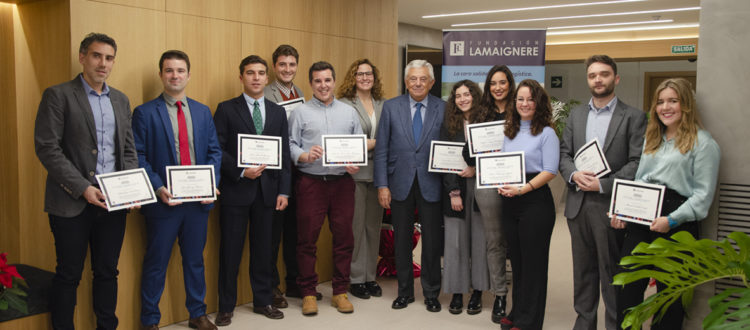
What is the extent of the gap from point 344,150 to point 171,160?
1089 mm

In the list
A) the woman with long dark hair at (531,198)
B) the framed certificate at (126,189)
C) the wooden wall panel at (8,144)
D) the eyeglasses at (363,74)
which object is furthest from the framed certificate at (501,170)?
the wooden wall panel at (8,144)

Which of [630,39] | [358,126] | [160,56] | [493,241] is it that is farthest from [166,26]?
[630,39]

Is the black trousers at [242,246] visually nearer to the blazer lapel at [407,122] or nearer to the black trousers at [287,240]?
the black trousers at [287,240]

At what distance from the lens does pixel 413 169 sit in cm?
416

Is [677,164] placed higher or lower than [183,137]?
lower

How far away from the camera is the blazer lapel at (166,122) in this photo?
3580mm

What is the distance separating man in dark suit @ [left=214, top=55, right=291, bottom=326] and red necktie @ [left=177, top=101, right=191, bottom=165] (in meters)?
0.26

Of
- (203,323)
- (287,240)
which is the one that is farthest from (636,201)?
(203,323)

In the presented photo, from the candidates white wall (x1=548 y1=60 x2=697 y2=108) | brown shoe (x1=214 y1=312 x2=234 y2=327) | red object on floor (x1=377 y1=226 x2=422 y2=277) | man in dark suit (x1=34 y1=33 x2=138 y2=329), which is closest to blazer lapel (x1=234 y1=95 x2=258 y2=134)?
man in dark suit (x1=34 y1=33 x2=138 y2=329)

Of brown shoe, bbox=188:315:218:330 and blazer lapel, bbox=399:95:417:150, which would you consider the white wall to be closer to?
blazer lapel, bbox=399:95:417:150

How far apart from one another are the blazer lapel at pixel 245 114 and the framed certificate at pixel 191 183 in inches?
17.4

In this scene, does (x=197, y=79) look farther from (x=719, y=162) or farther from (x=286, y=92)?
(x=719, y=162)

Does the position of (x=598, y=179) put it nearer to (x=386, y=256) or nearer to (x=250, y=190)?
(x=250, y=190)

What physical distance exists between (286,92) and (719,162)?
2.75m
